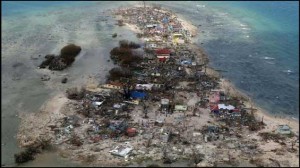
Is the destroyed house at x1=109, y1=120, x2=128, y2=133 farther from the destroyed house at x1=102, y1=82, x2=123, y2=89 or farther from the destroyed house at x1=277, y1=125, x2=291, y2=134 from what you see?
the destroyed house at x1=277, y1=125, x2=291, y2=134

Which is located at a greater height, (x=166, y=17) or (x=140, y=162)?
(x=166, y=17)

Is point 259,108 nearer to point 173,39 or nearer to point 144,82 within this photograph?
point 144,82

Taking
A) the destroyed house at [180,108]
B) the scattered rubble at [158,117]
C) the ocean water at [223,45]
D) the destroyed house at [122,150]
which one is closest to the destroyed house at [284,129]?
the scattered rubble at [158,117]

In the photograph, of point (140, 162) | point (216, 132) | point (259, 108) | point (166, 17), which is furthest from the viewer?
point (166, 17)

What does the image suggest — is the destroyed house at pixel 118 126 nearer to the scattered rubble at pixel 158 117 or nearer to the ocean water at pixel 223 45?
the scattered rubble at pixel 158 117

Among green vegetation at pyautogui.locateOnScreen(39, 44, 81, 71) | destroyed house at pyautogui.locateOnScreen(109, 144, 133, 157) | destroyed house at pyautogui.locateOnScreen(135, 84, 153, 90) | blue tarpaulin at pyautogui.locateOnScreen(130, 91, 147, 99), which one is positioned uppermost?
green vegetation at pyautogui.locateOnScreen(39, 44, 81, 71)

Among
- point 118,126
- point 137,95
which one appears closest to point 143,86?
point 137,95

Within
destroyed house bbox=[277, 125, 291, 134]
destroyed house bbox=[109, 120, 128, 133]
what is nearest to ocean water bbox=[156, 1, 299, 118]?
destroyed house bbox=[277, 125, 291, 134]

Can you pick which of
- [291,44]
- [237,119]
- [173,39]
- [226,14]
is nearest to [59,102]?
[237,119]
